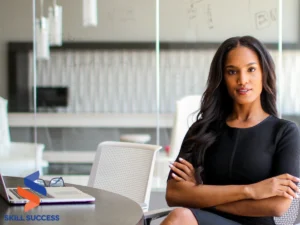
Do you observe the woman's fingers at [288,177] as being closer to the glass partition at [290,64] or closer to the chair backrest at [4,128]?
the glass partition at [290,64]

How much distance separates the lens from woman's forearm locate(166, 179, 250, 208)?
80.9 inches

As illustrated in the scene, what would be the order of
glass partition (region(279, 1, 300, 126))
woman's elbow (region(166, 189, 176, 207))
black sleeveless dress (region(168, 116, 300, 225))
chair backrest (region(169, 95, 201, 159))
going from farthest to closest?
glass partition (region(279, 1, 300, 126)) → chair backrest (region(169, 95, 201, 159)) → woman's elbow (region(166, 189, 176, 207)) → black sleeveless dress (region(168, 116, 300, 225))

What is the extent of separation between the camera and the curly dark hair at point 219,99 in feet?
7.47

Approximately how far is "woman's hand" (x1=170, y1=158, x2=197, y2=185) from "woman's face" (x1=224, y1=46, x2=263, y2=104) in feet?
1.08

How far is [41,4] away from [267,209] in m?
4.97

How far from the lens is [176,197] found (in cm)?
222

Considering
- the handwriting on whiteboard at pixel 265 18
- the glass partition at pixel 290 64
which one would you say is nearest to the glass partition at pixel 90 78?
the handwriting on whiteboard at pixel 265 18

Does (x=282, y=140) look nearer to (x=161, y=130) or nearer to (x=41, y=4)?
(x=161, y=130)

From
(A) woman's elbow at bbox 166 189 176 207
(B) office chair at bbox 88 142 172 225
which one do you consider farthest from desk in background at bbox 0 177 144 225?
(B) office chair at bbox 88 142 172 225

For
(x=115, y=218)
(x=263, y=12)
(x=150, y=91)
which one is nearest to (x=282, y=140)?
(x=115, y=218)

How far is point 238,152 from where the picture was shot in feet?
7.26

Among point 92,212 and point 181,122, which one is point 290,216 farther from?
point 181,122

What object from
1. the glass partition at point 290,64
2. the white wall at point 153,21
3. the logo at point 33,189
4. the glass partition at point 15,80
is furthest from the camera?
the glass partition at point 290,64

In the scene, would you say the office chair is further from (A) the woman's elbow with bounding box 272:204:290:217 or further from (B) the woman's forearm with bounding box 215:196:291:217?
(A) the woman's elbow with bounding box 272:204:290:217
